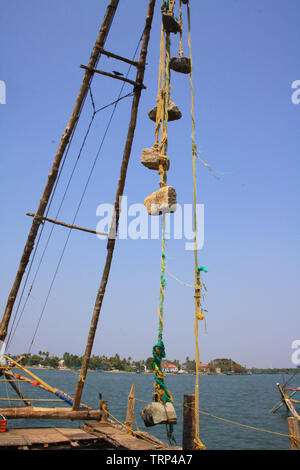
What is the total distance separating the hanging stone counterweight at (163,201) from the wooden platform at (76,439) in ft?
16.1

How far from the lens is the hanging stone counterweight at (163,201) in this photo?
5969 millimetres

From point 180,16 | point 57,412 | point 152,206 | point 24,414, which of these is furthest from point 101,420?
point 180,16

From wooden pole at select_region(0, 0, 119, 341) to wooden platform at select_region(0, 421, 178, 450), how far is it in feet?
9.29

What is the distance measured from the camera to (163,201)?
6.00 m

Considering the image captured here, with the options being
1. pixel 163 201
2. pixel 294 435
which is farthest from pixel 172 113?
pixel 294 435

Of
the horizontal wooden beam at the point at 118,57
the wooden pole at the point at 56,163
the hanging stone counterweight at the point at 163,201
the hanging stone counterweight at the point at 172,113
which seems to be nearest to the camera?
the hanging stone counterweight at the point at 163,201

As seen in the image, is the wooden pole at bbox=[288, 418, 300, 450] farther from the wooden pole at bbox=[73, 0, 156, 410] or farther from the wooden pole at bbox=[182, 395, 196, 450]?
the wooden pole at bbox=[73, 0, 156, 410]

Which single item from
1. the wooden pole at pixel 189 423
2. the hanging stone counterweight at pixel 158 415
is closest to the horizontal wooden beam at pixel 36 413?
the wooden pole at pixel 189 423

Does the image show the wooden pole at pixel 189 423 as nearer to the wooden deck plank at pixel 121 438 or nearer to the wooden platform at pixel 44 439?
the wooden deck plank at pixel 121 438

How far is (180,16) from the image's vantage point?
749 centimetres

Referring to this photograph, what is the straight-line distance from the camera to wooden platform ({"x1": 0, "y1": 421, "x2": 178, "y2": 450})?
736 centimetres

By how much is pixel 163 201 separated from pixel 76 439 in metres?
6.15

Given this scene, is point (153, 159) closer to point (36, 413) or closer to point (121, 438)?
point (121, 438)

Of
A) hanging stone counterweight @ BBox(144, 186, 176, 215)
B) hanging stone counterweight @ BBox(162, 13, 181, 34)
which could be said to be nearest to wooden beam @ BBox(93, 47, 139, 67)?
hanging stone counterweight @ BBox(162, 13, 181, 34)
